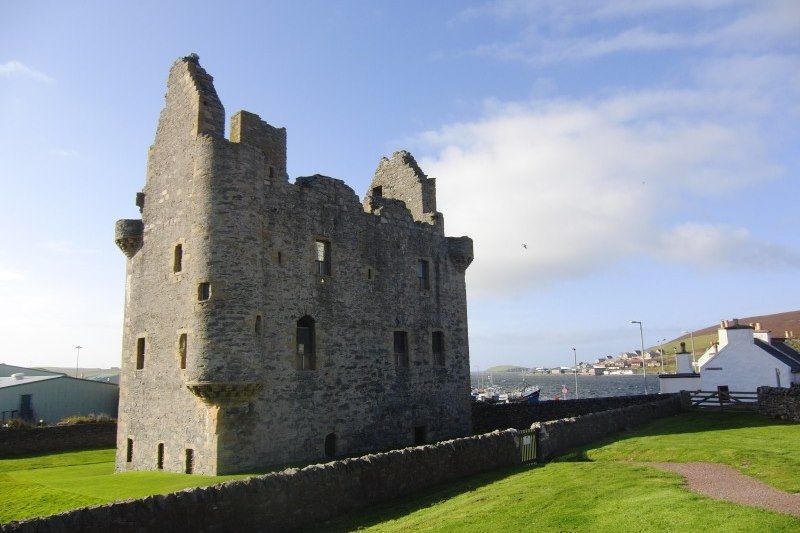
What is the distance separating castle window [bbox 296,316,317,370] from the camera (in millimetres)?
23359

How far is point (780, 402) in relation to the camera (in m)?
26.8

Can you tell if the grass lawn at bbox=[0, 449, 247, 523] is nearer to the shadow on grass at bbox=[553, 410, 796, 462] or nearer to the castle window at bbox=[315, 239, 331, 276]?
the castle window at bbox=[315, 239, 331, 276]

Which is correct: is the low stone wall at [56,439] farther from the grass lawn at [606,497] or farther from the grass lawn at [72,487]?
the grass lawn at [606,497]

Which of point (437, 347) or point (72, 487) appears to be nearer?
point (72, 487)

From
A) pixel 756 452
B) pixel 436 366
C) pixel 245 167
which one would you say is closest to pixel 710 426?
pixel 756 452

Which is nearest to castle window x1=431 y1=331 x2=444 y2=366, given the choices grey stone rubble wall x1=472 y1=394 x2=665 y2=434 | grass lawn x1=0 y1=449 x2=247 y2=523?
grey stone rubble wall x1=472 y1=394 x2=665 y2=434

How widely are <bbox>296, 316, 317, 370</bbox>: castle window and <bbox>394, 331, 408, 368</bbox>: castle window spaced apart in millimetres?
5291

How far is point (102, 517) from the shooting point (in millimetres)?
10281

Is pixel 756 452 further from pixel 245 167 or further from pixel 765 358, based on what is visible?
pixel 765 358

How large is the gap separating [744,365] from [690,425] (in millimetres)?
13713

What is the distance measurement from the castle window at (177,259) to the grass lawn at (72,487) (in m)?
7.37

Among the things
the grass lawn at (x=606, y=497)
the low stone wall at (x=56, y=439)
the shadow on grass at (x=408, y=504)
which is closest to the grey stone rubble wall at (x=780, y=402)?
the grass lawn at (x=606, y=497)

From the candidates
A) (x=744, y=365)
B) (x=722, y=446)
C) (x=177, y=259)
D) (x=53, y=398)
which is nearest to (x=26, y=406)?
(x=53, y=398)

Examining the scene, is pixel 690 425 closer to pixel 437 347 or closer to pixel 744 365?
pixel 437 347
